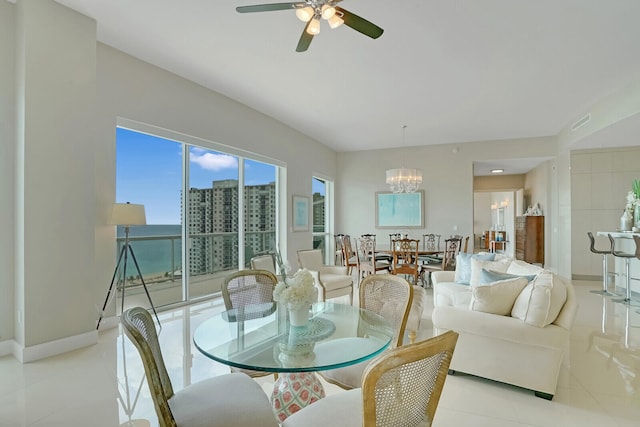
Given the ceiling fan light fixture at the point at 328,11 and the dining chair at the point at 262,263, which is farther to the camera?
the dining chair at the point at 262,263

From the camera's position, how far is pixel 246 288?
8.77ft

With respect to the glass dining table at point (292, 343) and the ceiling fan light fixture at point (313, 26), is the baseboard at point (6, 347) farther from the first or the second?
the ceiling fan light fixture at point (313, 26)

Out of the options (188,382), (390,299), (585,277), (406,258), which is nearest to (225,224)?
(406,258)

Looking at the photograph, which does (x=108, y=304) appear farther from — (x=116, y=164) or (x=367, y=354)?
(x=367, y=354)

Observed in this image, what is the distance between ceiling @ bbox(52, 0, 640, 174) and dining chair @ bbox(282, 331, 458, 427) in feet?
10.2

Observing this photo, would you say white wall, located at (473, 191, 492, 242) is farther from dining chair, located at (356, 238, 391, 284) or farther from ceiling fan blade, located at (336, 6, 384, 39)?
ceiling fan blade, located at (336, 6, 384, 39)

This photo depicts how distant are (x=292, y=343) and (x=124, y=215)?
287 cm

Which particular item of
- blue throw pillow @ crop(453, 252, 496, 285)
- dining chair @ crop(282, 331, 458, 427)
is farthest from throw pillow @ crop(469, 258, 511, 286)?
dining chair @ crop(282, 331, 458, 427)

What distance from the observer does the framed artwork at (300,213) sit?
754cm

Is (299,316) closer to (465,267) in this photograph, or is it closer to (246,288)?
(246,288)

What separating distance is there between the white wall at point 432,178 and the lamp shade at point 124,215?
21.4 feet

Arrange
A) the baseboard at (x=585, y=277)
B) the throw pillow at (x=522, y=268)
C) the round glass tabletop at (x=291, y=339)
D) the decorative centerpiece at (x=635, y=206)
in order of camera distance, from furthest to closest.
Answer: the baseboard at (x=585, y=277)
the decorative centerpiece at (x=635, y=206)
the throw pillow at (x=522, y=268)
the round glass tabletop at (x=291, y=339)

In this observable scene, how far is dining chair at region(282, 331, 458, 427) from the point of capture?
1.09 m

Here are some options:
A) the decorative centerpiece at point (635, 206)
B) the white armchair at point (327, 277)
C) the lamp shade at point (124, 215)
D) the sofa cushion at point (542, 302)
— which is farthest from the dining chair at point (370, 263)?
the decorative centerpiece at point (635, 206)
